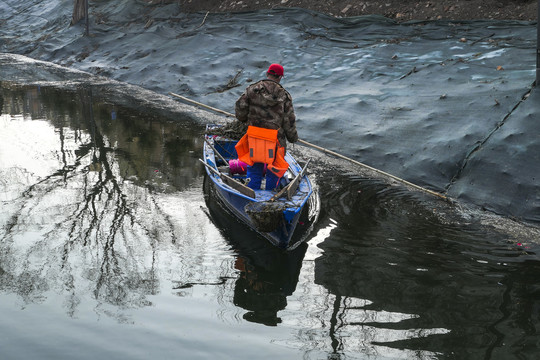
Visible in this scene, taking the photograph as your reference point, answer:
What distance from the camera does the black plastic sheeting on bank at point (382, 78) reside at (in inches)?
376

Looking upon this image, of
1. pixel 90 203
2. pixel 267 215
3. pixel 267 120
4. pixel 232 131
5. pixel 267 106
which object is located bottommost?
pixel 90 203

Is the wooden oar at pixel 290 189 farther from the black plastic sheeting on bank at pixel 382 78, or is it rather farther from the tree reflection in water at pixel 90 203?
the black plastic sheeting on bank at pixel 382 78

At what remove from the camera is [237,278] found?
6.71 m

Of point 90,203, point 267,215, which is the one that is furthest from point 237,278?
point 90,203

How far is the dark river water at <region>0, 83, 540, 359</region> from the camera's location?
5355 mm

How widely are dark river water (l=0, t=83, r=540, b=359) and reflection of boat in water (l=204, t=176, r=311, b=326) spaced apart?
25mm

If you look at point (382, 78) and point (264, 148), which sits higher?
point (382, 78)

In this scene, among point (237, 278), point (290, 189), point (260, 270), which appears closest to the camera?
point (237, 278)

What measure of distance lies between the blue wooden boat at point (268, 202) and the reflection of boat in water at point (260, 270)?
5.7 inches

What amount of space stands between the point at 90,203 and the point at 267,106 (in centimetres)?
335

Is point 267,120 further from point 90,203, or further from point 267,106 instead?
point 90,203

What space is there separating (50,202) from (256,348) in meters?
5.09

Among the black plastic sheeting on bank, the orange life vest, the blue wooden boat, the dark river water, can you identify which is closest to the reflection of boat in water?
the dark river water

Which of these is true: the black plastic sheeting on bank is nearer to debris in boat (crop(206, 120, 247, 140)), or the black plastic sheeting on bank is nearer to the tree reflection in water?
debris in boat (crop(206, 120, 247, 140))
